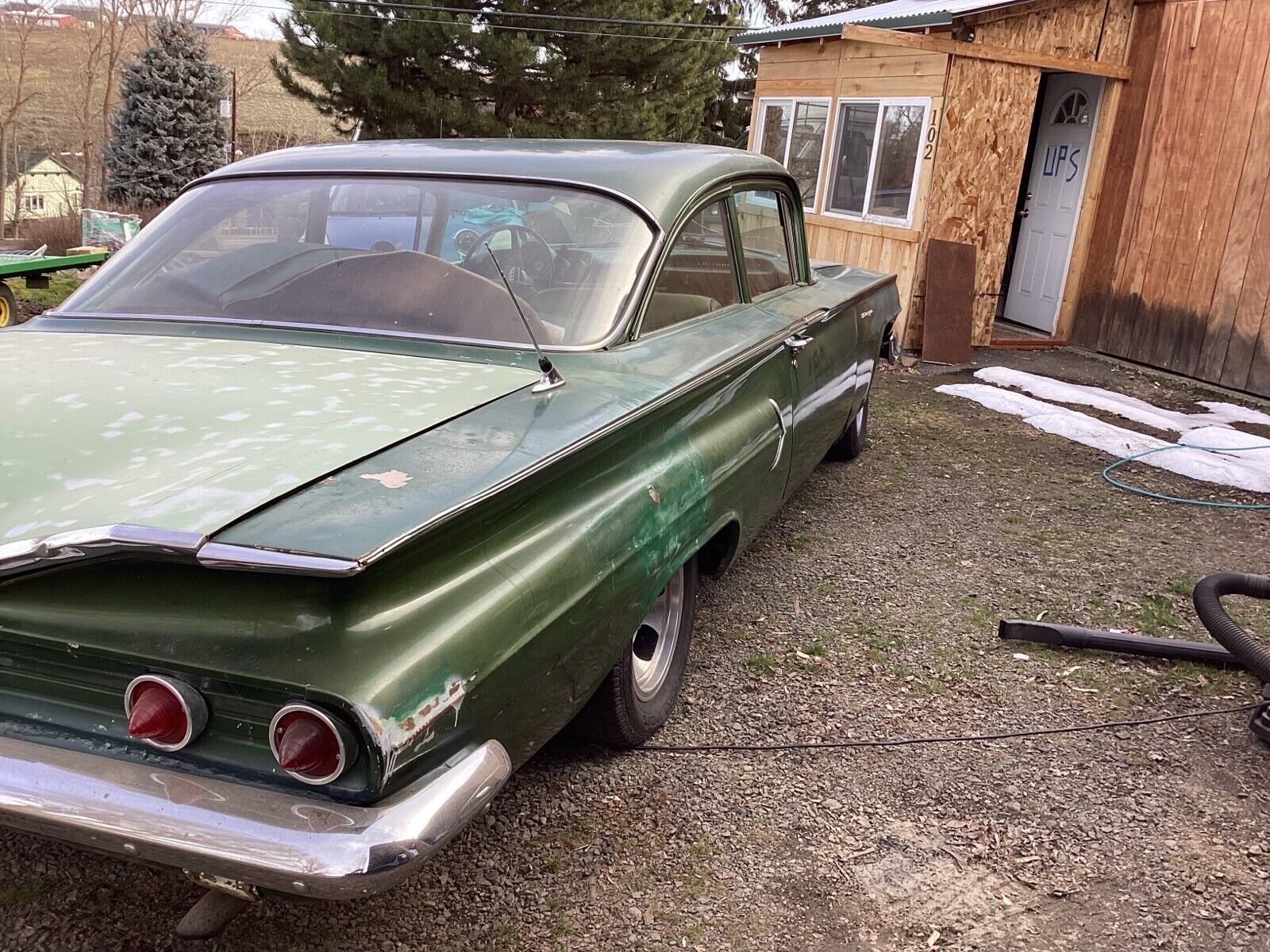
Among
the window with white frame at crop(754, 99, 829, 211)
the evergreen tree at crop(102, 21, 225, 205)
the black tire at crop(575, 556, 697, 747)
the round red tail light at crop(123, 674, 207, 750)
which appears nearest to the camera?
the round red tail light at crop(123, 674, 207, 750)

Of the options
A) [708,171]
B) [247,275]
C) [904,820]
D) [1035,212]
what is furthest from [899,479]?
[1035,212]

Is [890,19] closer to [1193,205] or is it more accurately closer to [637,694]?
[1193,205]

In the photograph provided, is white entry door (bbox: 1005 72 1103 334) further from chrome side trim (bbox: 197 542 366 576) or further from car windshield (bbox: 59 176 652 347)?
chrome side trim (bbox: 197 542 366 576)

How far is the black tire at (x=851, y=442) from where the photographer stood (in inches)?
228

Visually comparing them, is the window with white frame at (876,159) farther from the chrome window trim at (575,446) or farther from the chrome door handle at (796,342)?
the chrome window trim at (575,446)

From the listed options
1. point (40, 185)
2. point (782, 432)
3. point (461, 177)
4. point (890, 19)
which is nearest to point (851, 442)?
point (782, 432)

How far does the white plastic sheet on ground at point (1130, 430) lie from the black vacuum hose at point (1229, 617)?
269 cm

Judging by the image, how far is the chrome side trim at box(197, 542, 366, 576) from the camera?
152cm

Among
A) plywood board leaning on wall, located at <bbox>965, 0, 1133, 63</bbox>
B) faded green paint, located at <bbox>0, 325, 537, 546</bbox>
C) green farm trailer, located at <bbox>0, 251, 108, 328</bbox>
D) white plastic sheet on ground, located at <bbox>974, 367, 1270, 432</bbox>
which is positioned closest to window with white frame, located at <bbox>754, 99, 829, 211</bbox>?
plywood board leaning on wall, located at <bbox>965, 0, 1133, 63</bbox>

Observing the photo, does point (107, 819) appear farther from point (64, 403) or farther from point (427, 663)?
point (64, 403)

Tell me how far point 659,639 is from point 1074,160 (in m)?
8.97

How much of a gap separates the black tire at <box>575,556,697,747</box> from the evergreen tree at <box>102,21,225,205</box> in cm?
1837

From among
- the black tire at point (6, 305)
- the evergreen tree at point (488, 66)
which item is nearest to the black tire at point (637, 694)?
the black tire at point (6, 305)

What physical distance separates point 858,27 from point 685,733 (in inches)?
288
